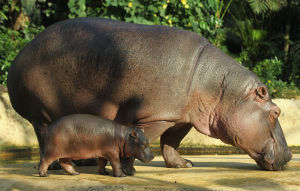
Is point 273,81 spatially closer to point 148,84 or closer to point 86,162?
point 86,162

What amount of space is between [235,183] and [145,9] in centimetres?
614

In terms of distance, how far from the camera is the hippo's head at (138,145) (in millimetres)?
4570

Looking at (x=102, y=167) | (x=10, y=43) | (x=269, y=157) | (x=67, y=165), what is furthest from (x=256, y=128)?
(x=10, y=43)

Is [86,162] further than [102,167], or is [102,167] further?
[86,162]

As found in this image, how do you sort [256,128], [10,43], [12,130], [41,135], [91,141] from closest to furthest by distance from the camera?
[91,141] < [256,128] < [41,135] < [12,130] < [10,43]

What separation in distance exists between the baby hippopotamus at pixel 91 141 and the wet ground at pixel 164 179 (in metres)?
0.18

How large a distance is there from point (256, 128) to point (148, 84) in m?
1.23

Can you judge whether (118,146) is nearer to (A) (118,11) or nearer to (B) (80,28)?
(B) (80,28)

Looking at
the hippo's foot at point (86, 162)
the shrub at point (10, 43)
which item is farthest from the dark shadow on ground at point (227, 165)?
the shrub at point (10, 43)

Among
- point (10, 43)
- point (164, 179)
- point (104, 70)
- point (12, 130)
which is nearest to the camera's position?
point (164, 179)

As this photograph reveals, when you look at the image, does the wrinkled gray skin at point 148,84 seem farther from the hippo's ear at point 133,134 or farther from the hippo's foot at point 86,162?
the hippo's foot at point 86,162

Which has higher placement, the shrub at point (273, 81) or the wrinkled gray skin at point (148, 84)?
the wrinkled gray skin at point (148, 84)

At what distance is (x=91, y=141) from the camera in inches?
178

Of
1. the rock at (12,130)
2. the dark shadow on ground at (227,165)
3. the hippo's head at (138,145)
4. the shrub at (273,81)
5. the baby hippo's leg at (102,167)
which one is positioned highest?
the hippo's head at (138,145)
